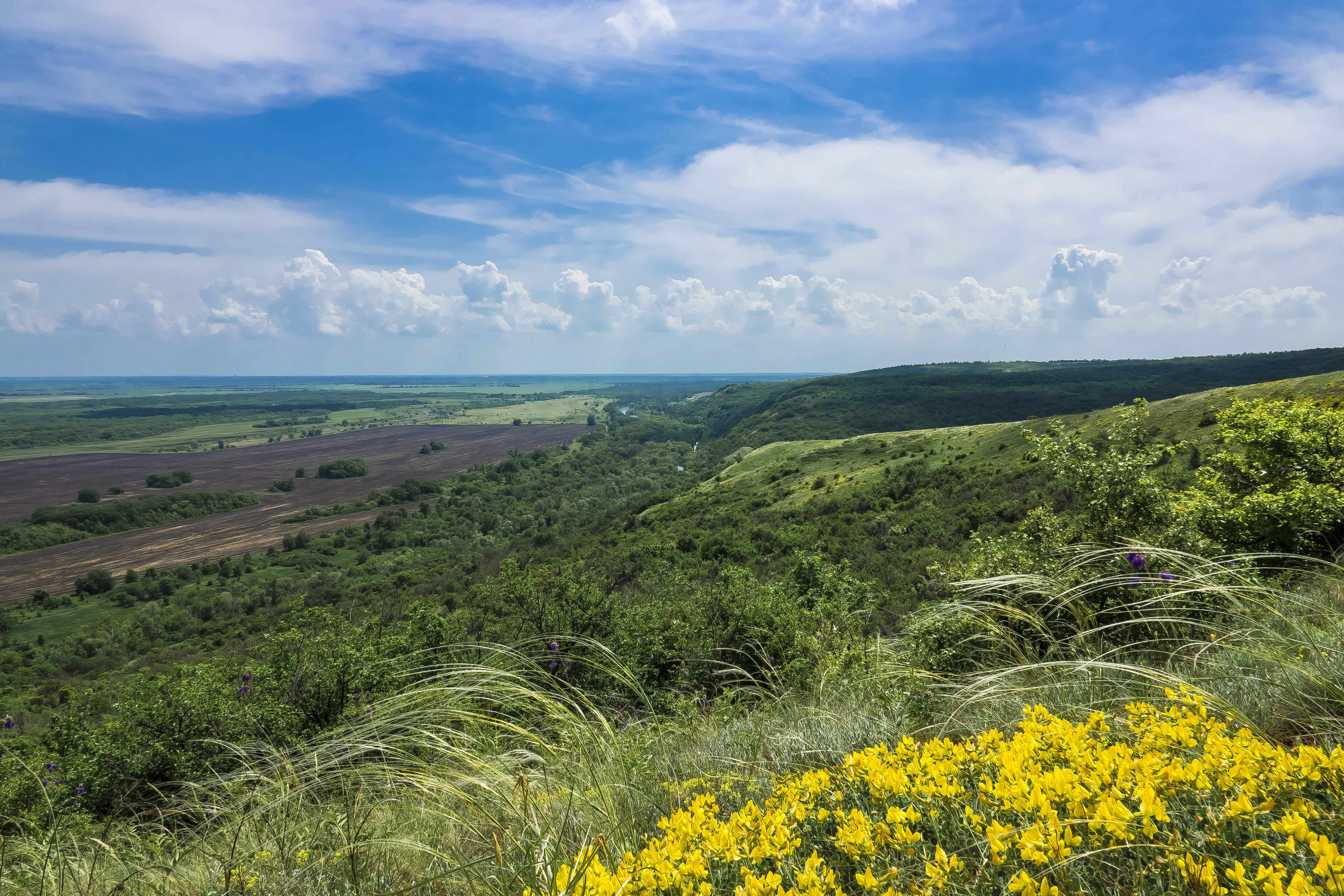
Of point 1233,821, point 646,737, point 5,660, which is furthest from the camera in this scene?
point 5,660

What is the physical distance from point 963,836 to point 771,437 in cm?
12253

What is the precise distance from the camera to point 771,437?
123m

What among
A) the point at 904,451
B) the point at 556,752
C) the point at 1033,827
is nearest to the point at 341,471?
the point at 904,451

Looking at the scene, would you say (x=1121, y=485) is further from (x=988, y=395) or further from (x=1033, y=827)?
(x=988, y=395)

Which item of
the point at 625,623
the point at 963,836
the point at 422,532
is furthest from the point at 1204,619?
the point at 422,532

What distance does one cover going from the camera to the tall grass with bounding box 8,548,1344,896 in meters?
2.73

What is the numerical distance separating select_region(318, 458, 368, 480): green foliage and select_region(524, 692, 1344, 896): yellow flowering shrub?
503 ft

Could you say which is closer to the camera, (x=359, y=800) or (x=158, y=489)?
(x=359, y=800)

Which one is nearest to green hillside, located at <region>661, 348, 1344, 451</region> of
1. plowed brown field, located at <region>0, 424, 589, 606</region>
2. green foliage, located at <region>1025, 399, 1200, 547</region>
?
plowed brown field, located at <region>0, 424, 589, 606</region>

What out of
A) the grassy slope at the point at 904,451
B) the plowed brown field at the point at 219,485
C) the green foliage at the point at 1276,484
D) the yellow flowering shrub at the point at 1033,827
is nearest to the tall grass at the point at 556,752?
the yellow flowering shrub at the point at 1033,827

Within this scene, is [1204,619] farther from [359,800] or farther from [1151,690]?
[359,800]

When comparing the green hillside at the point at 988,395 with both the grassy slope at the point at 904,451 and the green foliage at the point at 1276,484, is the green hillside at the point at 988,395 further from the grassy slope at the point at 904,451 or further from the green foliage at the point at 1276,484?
the green foliage at the point at 1276,484

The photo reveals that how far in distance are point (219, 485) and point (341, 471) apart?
2418 cm

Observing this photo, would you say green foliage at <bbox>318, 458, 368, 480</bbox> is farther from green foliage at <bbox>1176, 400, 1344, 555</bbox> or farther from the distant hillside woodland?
green foliage at <bbox>1176, 400, 1344, 555</bbox>
